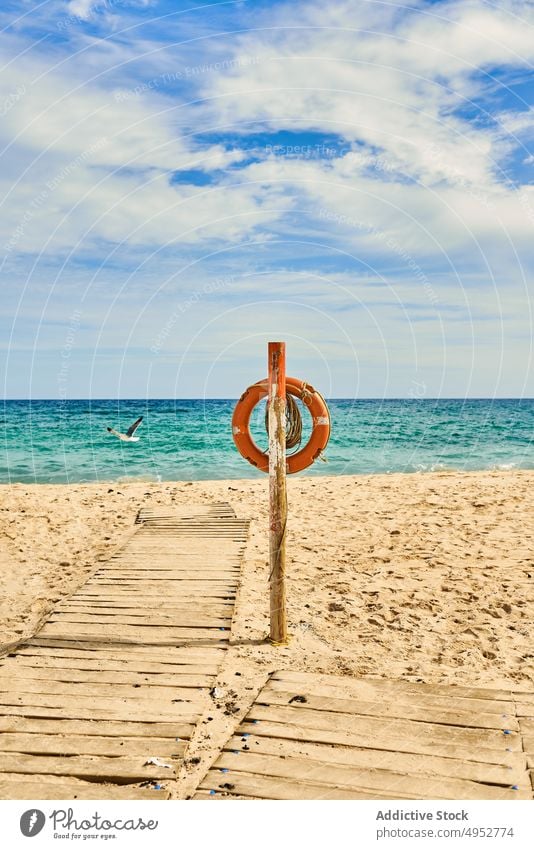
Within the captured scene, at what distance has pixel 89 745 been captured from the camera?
318 centimetres

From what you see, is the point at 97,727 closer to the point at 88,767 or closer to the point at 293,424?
the point at 88,767

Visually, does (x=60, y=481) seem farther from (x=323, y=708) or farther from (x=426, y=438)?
(x=426, y=438)

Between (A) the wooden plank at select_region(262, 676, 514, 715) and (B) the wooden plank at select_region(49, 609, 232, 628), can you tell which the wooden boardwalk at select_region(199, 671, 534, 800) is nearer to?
(A) the wooden plank at select_region(262, 676, 514, 715)

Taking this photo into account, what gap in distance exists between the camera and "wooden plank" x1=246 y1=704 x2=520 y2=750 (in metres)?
3.24

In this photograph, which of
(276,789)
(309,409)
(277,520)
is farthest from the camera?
(309,409)

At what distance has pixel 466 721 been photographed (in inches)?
135

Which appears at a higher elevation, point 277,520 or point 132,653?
point 277,520

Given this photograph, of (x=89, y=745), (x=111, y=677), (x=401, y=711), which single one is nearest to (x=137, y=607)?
(x=111, y=677)

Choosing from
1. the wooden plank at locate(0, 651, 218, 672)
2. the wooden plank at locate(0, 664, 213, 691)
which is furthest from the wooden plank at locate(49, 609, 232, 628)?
the wooden plank at locate(0, 664, 213, 691)

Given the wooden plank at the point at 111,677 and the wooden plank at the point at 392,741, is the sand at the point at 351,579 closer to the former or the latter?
the wooden plank at the point at 111,677

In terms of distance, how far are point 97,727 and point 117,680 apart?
55 centimetres

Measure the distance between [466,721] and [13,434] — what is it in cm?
3390

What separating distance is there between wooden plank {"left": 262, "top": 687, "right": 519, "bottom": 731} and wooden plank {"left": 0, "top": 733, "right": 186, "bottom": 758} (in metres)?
0.63
